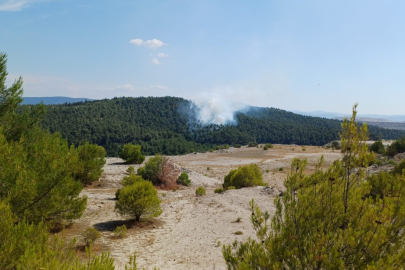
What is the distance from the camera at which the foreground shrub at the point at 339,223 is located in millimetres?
3113

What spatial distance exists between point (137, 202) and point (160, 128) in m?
83.3

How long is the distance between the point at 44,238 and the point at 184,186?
18.4m

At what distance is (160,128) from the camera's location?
92.7 m

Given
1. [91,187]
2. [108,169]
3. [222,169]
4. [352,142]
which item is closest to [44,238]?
[352,142]

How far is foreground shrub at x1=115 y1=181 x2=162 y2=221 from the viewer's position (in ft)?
34.7

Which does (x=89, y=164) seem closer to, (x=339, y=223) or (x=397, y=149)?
(x=339, y=223)

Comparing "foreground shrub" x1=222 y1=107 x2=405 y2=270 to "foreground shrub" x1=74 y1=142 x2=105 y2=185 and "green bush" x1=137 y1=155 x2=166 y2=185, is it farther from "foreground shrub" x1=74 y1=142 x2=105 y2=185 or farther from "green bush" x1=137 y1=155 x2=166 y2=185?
"green bush" x1=137 y1=155 x2=166 y2=185

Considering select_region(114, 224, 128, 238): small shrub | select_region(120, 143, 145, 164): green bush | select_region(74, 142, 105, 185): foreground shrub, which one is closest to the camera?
select_region(114, 224, 128, 238): small shrub

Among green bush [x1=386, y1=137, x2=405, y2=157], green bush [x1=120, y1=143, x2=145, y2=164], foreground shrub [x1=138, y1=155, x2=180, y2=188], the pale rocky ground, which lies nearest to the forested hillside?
green bush [x1=120, y1=143, x2=145, y2=164]

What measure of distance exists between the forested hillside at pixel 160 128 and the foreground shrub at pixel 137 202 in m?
56.3

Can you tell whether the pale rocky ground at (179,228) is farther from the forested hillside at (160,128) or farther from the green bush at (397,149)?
the forested hillside at (160,128)

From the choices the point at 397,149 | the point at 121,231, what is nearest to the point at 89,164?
the point at 121,231

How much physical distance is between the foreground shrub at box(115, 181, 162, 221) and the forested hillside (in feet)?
185

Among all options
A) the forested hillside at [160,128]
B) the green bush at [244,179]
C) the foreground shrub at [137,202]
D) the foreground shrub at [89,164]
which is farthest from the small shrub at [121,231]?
the forested hillside at [160,128]
